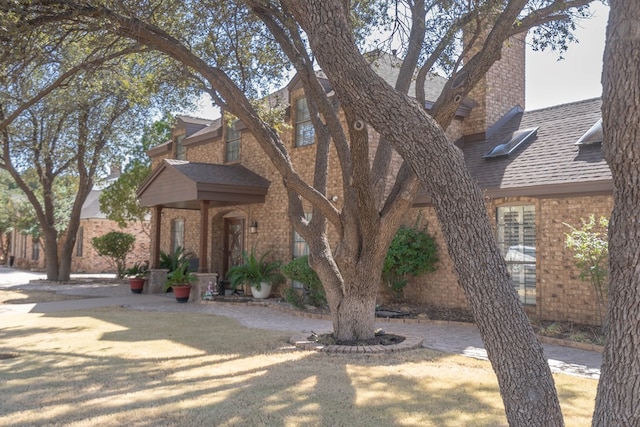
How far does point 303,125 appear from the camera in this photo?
15.4 meters

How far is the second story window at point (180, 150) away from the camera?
20906mm

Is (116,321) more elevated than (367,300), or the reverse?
(367,300)

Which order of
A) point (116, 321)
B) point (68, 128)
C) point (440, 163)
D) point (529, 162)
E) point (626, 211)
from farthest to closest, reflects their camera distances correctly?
1. point (68, 128)
2. point (529, 162)
3. point (116, 321)
4. point (440, 163)
5. point (626, 211)

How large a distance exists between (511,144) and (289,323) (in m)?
6.80

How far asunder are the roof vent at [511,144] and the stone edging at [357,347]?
602cm

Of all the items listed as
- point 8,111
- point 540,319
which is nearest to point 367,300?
point 540,319

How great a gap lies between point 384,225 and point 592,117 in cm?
716

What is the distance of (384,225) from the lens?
7.83 m

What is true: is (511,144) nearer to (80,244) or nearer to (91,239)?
(91,239)

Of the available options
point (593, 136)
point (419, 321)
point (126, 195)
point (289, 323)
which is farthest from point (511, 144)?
point (126, 195)

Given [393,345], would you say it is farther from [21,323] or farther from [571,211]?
[21,323]

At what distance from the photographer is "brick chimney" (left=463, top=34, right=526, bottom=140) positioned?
47.6 feet

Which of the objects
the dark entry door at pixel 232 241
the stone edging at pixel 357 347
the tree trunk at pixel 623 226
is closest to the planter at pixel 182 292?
the dark entry door at pixel 232 241

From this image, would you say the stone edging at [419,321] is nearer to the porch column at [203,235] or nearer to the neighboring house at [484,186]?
the porch column at [203,235]
